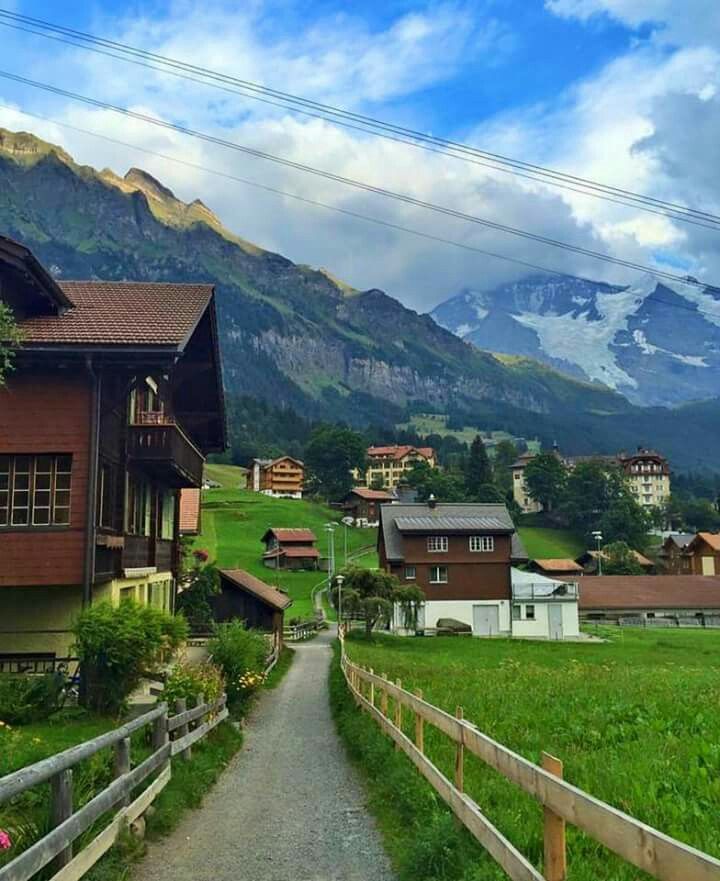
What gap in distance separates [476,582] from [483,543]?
2.88 meters

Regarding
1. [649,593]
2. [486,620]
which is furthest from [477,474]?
[486,620]

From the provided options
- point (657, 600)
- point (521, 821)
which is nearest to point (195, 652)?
point (521, 821)

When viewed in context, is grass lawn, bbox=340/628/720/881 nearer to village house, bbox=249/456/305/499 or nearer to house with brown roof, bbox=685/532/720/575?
house with brown roof, bbox=685/532/720/575

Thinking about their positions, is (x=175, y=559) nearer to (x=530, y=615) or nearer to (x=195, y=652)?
(x=195, y=652)

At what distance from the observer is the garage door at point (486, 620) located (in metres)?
60.3

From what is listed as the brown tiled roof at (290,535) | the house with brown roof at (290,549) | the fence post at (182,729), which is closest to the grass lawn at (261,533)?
the house with brown roof at (290,549)

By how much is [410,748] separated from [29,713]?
8.73 metres

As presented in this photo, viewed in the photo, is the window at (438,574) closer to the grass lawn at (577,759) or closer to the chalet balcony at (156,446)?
the chalet balcony at (156,446)

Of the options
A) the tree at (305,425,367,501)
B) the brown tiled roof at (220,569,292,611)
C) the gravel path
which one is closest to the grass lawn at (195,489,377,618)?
the tree at (305,425,367,501)

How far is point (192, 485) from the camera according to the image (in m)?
29.3

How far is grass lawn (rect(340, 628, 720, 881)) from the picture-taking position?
19.9ft

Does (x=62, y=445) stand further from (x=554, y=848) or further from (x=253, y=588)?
(x=253, y=588)

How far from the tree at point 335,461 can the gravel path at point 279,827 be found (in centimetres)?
15282

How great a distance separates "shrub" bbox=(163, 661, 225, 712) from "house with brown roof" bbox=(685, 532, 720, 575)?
Answer: 106972 millimetres
